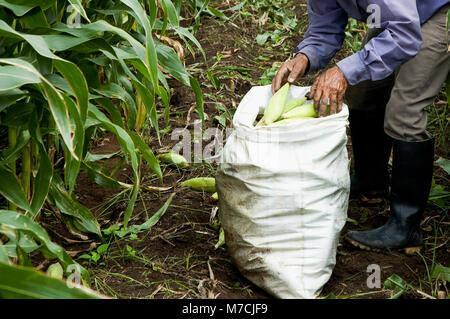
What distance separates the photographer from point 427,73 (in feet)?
7.73

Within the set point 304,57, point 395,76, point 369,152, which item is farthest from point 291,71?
point 369,152

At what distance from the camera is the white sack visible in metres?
2.08

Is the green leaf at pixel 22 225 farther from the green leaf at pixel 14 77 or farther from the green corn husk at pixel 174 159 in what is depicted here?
the green corn husk at pixel 174 159

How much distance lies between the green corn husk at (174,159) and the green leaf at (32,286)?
6.94ft

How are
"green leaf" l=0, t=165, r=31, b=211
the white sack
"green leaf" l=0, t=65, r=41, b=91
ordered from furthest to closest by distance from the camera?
the white sack
"green leaf" l=0, t=165, r=31, b=211
"green leaf" l=0, t=65, r=41, b=91

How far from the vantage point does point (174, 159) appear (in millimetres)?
3107

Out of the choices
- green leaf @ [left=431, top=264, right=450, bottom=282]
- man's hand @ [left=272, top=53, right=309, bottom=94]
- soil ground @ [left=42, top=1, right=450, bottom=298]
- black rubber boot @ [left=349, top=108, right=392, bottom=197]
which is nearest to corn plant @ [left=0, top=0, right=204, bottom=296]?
soil ground @ [left=42, top=1, right=450, bottom=298]

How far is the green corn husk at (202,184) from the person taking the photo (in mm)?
2898

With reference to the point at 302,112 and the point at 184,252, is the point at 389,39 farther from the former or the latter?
the point at 184,252

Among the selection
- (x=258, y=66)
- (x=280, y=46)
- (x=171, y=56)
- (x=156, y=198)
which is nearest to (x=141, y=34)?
(x=171, y=56)

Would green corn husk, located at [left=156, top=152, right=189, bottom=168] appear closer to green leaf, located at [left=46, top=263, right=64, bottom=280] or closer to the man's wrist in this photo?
the man's wrist

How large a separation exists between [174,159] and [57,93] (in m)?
1.57

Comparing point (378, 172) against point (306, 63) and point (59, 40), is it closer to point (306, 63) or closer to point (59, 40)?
point (306, 63)
